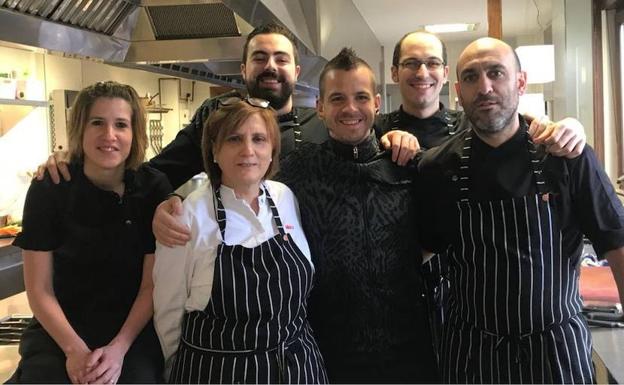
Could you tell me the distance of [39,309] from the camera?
1416 mm

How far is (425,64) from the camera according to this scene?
1.98 m

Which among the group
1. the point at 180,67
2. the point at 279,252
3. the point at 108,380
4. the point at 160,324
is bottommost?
the point at 108,380

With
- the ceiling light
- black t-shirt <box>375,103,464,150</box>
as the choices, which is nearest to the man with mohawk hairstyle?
black t-shirt <box>375,103,464,150</box>

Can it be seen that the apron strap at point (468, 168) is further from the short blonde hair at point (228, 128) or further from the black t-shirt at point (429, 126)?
the short blonde hair at point (228, 128)

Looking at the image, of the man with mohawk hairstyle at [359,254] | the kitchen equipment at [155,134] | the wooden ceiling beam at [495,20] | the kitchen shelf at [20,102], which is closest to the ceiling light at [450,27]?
the wooden ceiling beam at [495,20]

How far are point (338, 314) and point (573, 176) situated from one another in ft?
2.19

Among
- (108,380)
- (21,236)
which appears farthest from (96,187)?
(108,380)

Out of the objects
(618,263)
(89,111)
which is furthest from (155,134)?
(618,263)

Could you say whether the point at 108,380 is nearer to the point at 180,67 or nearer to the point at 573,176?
the point at 573,176

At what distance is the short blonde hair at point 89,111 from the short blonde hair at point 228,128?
0.57 feet

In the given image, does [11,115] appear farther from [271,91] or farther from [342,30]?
[271,91]

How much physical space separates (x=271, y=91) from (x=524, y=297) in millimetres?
1020

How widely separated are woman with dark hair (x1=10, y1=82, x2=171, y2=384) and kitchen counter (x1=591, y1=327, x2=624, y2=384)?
1091mm

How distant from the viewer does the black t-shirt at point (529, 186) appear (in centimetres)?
143
